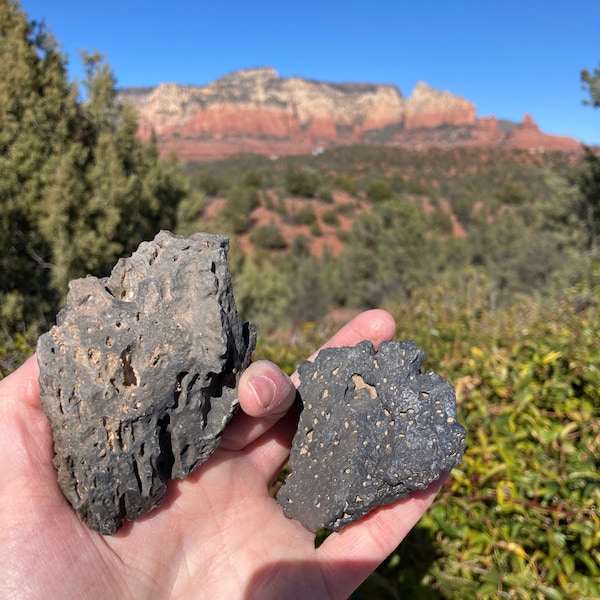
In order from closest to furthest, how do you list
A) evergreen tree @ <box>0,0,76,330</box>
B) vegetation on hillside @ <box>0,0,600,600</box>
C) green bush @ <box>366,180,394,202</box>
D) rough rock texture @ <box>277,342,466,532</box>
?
rough rock texture @ <box>277,342,466,532</box>
vegetation on hillside @ <box>0,0,600,600</box>
evergreen tree @ <box>0,0,76,330</box>
green bush @ <box>366,180,394,202</box>

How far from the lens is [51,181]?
312 inches

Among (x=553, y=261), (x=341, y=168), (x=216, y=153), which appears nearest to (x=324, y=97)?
(x=216, y=153)

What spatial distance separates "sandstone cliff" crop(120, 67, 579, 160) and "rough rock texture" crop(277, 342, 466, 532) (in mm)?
69512

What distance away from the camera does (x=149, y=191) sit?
9.95 metres

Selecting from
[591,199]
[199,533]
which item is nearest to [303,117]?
[591,199]

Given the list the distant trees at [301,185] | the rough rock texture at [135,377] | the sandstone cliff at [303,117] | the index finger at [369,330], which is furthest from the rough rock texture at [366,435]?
the sandstone cliff at [303,117]

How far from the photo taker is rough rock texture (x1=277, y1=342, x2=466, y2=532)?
181 cm

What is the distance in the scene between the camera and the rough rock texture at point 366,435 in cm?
181

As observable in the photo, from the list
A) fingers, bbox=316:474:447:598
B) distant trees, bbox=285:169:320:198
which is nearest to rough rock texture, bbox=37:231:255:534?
fingers, bbox=316:474:447:598

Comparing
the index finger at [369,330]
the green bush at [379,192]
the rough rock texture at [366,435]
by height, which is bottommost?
the rough rock texture at [366,435]

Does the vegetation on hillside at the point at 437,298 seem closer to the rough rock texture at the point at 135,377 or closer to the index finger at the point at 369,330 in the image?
the index finger at the point at 369,330

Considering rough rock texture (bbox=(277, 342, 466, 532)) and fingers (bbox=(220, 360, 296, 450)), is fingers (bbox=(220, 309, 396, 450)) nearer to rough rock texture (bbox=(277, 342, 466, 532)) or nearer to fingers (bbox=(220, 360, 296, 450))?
fingers (bbox=(220, 360, 296, 450))

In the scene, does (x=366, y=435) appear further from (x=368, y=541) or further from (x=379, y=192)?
(x=379, y=192)

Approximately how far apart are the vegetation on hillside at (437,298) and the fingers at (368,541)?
444mm
